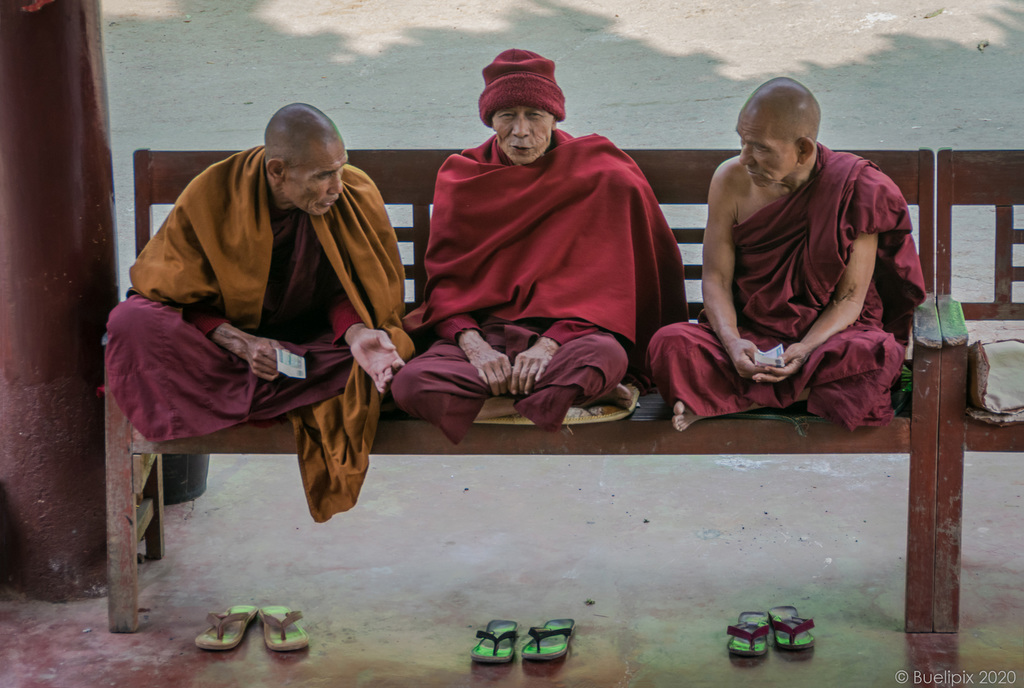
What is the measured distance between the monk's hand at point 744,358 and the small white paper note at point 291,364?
4.08 feet

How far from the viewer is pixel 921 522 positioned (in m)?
3.03

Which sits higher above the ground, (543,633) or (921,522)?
(921,522)

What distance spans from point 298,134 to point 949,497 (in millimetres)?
2165

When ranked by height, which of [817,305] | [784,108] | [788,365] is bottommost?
[788,365]

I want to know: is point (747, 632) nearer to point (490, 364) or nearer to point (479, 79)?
point (490, 364)

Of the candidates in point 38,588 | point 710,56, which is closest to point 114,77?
point 710,56

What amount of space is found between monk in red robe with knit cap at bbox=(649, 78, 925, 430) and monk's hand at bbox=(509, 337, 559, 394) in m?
0.32

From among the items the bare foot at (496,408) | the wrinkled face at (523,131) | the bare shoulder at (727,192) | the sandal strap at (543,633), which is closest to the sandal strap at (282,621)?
the sandal strap at (543,633)

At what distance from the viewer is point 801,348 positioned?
2996mm

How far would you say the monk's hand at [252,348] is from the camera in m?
3.01

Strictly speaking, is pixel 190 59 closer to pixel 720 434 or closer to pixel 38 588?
pixel 38 588

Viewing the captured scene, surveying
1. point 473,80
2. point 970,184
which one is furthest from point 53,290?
point 473,80

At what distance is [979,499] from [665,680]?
6.34ft

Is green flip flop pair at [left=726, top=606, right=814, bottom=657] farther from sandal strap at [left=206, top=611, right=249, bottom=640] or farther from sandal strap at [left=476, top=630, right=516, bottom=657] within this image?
sandal strap at [left=206, top=611, right=249, bottom=640]
